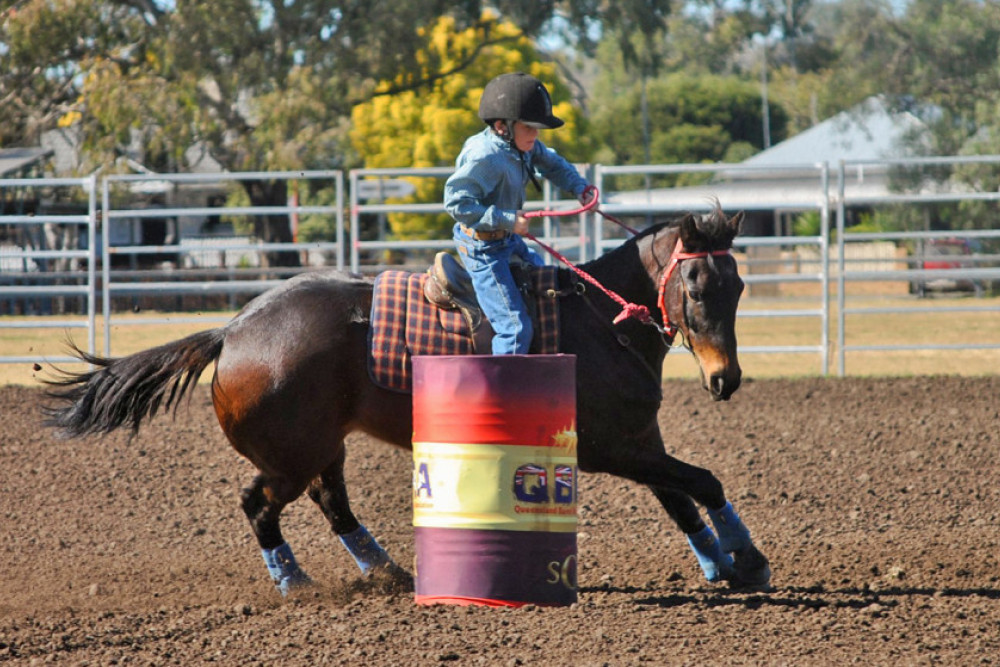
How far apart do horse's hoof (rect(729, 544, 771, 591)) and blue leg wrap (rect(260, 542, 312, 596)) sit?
6.03ft

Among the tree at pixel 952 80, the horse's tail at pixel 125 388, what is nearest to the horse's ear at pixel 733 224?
the horse's tail at pixel 125 388

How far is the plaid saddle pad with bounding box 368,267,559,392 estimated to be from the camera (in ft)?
17.1

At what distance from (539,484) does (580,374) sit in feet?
2.34

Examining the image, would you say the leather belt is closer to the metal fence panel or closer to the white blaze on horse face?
the white blaze on horse face

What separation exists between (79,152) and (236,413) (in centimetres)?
2437

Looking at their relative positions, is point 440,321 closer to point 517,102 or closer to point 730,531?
point 517,102

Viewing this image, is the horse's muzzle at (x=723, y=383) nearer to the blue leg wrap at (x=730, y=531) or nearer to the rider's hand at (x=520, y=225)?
the blue leg wrap at (x=730, y=531)

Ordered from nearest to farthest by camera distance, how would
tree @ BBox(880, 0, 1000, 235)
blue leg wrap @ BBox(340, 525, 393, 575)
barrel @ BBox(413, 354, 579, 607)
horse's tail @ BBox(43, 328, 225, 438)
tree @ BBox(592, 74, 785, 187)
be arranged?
barrel @ BBox(413, 354, 579, 607), horse's tail @ BBox(43, 328, 225, 438), blue leg wrap @ BBox(340, 525, 393, 575), tree @ BBox(880, 0, 1000, 235), tree @ BBox(592, 74, 785, 187)

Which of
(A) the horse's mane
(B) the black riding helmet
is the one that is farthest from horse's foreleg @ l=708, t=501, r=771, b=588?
(B) the black riding helmet

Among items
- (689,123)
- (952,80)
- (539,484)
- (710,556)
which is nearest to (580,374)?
(539,484)

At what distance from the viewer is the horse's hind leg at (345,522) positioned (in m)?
5.66

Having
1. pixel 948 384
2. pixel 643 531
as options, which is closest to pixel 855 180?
pixel 948 384

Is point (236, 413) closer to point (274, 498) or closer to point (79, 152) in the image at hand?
point (274, 498)

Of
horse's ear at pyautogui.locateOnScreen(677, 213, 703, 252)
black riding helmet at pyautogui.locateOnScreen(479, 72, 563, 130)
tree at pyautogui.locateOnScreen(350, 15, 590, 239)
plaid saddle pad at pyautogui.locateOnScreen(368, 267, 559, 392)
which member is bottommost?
plaid saddle pad at pyautogui.locateOnScreen(368, 267, 559, 392)
